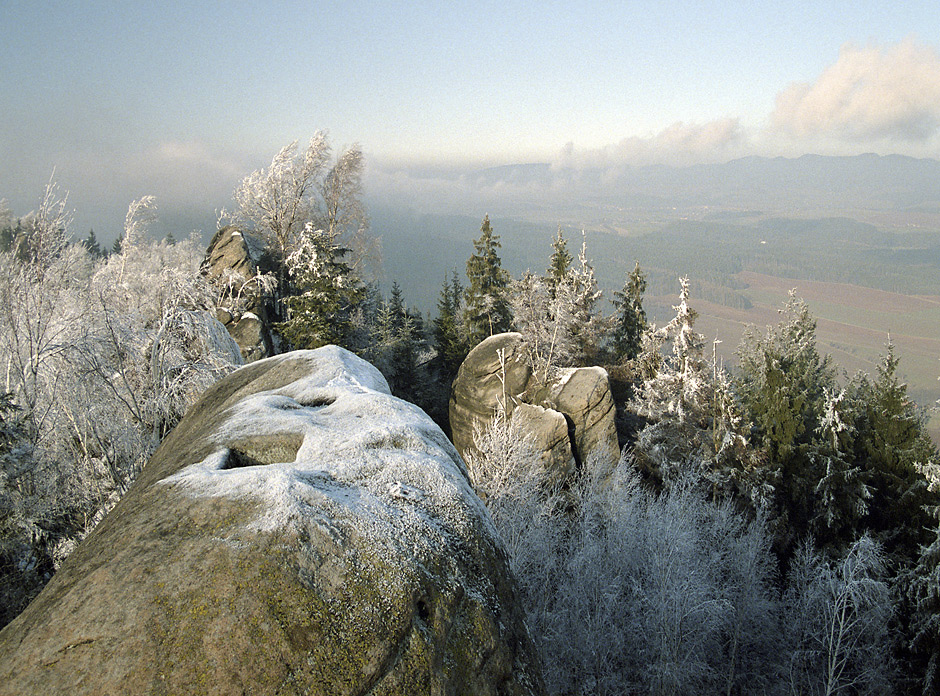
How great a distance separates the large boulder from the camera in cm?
316

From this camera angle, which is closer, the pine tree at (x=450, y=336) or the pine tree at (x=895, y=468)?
the pine tree at (x=895, y=468)

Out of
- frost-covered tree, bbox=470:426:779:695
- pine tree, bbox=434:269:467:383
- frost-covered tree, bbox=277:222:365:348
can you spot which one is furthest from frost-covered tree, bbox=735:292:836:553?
frost-covered tree, bbox=277:222:365:348

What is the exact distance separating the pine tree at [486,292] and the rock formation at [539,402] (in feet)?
17.7

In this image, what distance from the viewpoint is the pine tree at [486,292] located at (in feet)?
102

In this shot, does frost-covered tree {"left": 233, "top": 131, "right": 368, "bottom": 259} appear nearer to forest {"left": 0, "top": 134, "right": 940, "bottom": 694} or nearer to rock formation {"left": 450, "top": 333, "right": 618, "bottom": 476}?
forest {"left": 0, "top": 134, "right": 940, "bottom": 694}

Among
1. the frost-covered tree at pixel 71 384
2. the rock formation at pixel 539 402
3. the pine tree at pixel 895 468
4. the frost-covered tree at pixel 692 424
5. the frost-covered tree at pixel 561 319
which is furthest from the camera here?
the frost-covered tree at pixel 561 319

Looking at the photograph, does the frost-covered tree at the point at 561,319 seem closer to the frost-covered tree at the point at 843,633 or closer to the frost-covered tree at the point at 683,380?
the frost-covered tree at the point at 683,380

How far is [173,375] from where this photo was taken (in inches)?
483

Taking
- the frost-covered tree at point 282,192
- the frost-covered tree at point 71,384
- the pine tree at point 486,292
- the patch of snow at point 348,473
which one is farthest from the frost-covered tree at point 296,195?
the patch of snow at point 348,473

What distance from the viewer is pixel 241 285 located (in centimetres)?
2561

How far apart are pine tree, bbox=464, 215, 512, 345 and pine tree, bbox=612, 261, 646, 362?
7479mm

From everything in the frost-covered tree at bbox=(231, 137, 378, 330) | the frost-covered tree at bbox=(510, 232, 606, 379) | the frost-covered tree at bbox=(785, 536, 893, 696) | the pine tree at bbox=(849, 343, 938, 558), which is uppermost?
the frost-covered tree at bbox=(231, 137, 378, 330)

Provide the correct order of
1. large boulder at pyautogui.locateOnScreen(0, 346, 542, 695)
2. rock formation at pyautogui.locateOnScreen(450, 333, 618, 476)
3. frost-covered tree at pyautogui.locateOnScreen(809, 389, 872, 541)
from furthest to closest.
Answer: rock formation at pyautogui.locateOnScreen(450, 333, 618, 476) → frost-covered tree at pyautogui.locateOnScreen(809, 389, 872, 541) → large boulder at pyautogui.locateOnScreen(0, 346, 542, 695)

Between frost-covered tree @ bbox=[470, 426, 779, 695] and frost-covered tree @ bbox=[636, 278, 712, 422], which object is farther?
frost-covered tree @ bbox=[636, 278, 712, 422]
